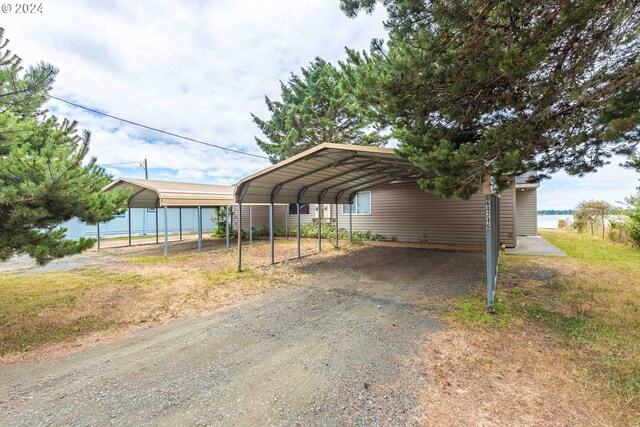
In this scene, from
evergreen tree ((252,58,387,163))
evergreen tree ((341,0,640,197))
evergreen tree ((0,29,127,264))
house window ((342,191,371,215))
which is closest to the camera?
evergreen tree ((0,29,127,264))

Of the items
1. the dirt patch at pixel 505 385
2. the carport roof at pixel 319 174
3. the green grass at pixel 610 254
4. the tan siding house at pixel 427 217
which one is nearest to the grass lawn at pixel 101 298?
the carport roof at pixel 319 174

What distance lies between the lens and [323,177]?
8.40 metres

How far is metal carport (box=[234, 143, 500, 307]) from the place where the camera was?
5547mm

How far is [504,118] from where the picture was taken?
4.47m

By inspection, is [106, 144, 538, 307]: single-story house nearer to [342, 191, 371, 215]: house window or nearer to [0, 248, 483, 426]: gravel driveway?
[342, 191, 371, 215]: house window

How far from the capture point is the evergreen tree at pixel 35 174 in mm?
2770

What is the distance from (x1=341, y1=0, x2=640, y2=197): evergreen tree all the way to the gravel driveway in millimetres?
2539

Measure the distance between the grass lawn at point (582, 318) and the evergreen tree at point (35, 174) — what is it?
5.00 metres

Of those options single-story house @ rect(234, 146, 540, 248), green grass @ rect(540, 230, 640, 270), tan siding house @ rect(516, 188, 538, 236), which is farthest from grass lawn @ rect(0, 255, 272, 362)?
tan siding house @ rect(516, 188, 538, 236)

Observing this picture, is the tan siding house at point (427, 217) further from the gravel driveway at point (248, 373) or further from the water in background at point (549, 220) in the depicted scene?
the water in background at point (549, 220)

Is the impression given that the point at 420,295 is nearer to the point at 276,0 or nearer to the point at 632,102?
the point at 632,102

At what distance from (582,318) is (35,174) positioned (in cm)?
679

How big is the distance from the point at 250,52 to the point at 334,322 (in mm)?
12577

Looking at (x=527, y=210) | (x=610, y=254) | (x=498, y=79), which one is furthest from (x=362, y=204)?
(x=498, y=79)
